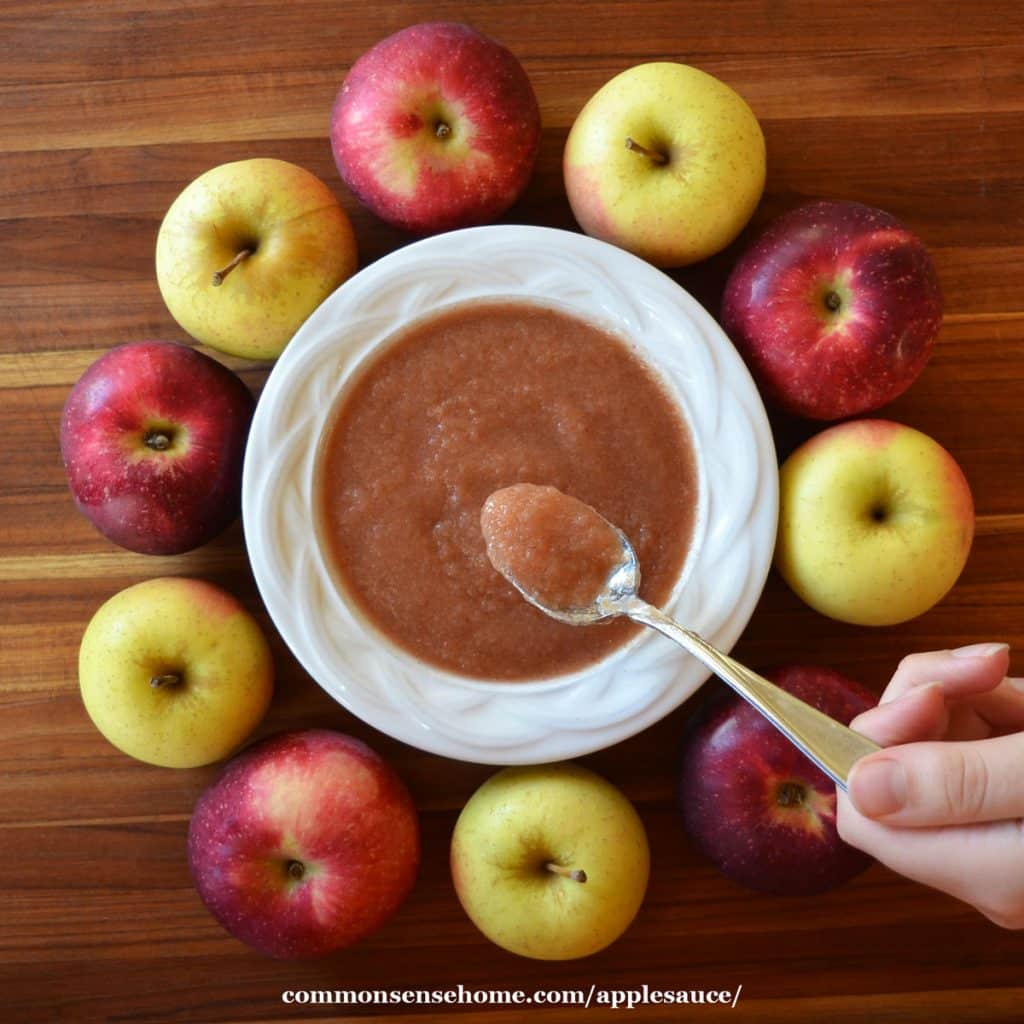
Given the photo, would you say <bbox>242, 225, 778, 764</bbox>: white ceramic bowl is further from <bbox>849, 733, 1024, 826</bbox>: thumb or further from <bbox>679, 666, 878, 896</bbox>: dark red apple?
<bbox>849, 733, 1024, 826</bbox>: thumb

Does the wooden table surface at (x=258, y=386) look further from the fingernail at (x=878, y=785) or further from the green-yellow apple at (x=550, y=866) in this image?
the fingernail at (x=878, y=785)

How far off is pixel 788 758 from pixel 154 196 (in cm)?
133

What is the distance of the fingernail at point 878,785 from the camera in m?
1.08

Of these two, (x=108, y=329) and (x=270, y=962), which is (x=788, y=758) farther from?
Answer: (x=108, y=329)

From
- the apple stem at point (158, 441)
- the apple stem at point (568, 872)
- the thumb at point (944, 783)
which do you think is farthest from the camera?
A: the apple stem at point (158, 441)

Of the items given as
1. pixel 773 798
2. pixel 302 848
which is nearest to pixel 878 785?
pixel 773 798

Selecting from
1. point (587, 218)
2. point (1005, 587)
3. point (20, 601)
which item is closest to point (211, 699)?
point (20, 601)

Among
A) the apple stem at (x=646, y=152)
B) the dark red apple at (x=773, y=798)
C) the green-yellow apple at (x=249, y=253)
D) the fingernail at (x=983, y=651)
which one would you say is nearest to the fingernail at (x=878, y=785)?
the fingernail at (x=983, y=651)

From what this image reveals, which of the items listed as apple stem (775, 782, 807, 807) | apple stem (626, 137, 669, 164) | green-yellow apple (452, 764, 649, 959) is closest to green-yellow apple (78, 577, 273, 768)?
green-yellow apple (452, 764, 649, 959)

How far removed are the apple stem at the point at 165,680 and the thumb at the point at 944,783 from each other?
0.95 meters

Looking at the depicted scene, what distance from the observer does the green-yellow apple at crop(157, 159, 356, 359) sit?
1495 millimetres

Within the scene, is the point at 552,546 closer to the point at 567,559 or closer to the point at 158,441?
the point at 567,559

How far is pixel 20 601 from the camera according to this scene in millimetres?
Result: 1671

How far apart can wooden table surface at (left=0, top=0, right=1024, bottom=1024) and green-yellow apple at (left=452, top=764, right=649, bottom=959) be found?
5.9 inches
